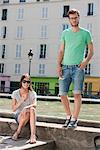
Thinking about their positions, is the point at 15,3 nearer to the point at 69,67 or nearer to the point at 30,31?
the point at 30,31

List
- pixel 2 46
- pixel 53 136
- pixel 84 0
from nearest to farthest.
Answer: pixel 53 136 → pixel 84 0 → pixel 2 46

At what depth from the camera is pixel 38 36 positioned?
5241 cm

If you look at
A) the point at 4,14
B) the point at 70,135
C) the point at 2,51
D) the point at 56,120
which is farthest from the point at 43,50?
the point at 70,135

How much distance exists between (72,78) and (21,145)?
157cm

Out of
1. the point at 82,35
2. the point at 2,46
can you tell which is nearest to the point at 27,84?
the point at 82,35

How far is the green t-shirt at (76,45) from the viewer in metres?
6.53

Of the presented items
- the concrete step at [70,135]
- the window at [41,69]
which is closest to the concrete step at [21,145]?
the concrete step at [70,135]

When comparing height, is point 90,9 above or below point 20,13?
above

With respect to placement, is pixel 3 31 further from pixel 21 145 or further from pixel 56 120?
pixel 21 145

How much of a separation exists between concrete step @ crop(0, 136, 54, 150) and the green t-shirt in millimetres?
1488

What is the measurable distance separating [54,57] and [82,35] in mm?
44224

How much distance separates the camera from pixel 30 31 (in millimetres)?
52875

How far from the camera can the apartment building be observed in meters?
49.6

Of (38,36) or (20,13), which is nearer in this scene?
(38,36)
